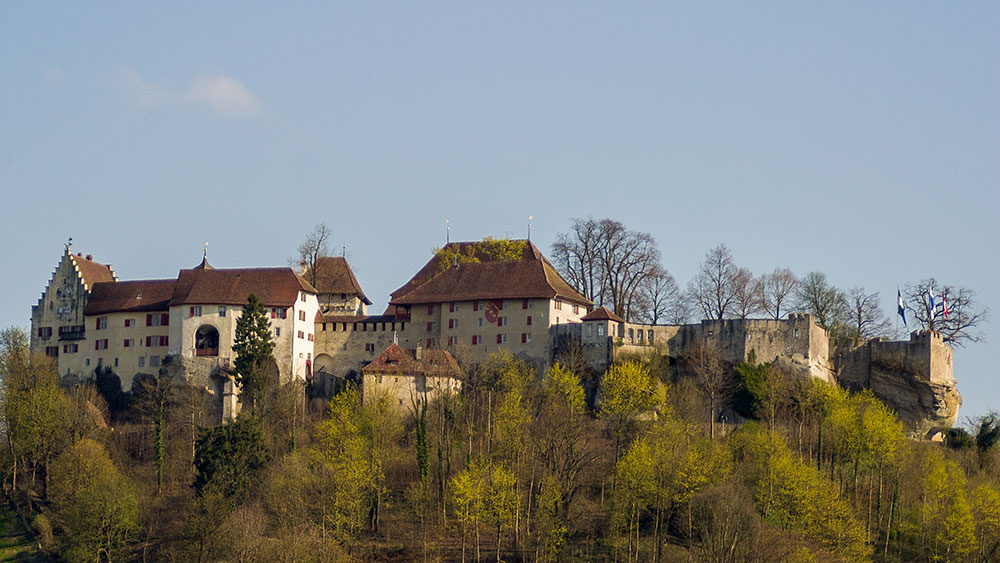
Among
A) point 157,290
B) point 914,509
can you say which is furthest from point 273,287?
point 914,509

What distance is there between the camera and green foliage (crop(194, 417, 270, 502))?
222 feet

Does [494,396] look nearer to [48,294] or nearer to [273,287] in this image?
[273,287]

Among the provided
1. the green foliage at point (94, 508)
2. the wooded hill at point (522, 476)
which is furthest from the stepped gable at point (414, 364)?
the green foliage at point (94, 508)

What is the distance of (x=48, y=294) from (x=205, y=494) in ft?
93.7

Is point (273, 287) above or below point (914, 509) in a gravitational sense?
above

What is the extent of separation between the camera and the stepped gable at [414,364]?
Result: 7856 centimetres

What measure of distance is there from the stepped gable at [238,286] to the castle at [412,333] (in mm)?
82

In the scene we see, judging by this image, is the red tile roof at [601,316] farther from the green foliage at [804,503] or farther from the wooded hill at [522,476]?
the green foliage at [804,503]

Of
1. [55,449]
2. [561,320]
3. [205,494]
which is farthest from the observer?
[561,320]

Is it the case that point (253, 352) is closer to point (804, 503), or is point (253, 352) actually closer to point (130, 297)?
point (130, 297)

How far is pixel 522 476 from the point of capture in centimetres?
6762

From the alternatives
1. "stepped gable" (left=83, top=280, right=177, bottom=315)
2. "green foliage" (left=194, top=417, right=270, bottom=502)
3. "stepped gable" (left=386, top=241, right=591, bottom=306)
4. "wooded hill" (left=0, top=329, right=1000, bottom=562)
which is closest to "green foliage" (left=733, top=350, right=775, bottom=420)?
"wooded hill" (left=0, top=329, right=1000, bottom=562)

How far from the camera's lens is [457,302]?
84.8 metres

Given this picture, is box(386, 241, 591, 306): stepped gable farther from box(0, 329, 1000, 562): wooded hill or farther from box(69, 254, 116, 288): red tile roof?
box(69, 254, 116, 288): red tile roof
